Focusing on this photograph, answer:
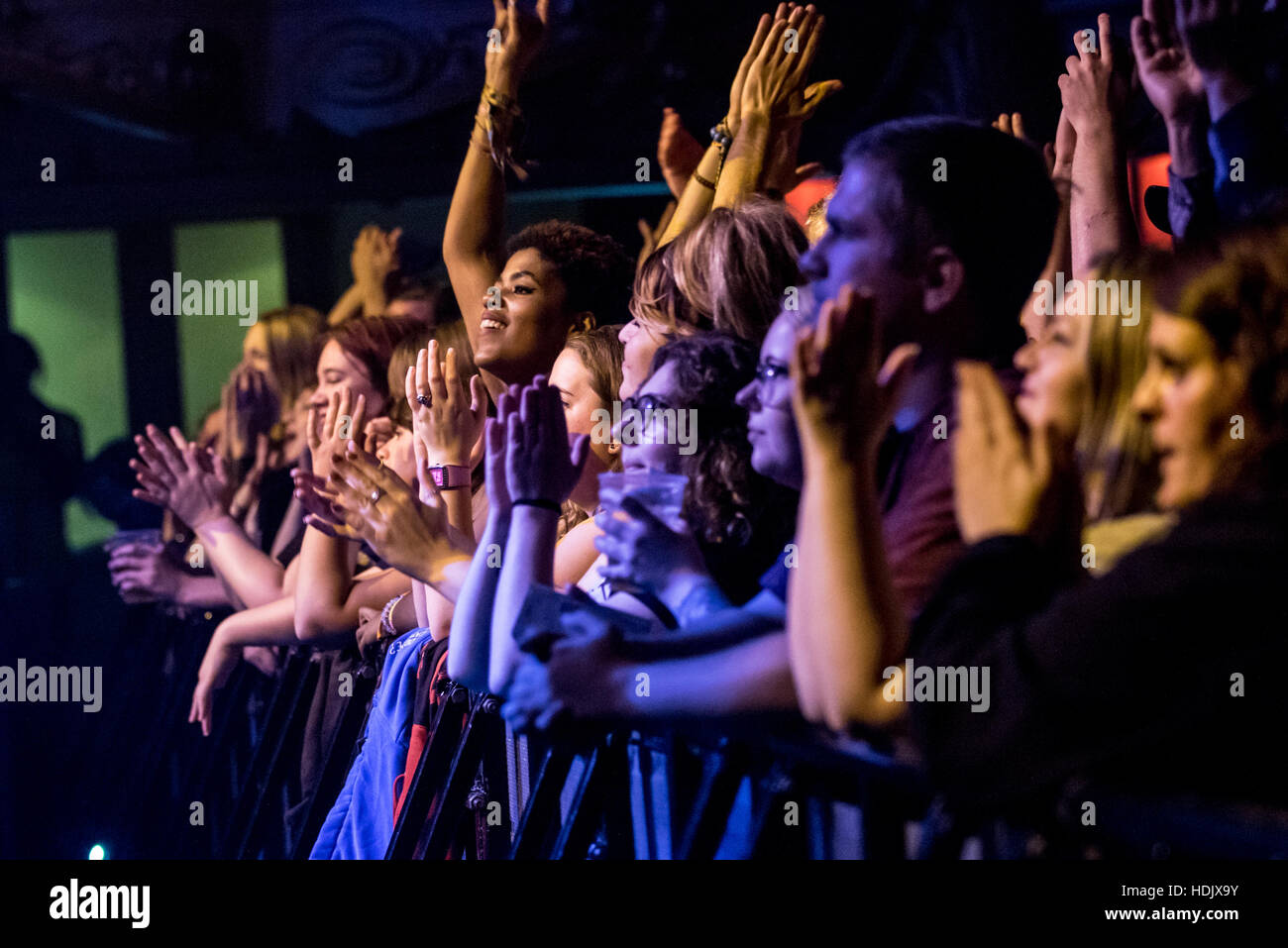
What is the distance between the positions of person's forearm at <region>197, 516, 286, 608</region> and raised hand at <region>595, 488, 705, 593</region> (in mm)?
1895

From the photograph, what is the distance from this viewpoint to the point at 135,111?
18.3 ft

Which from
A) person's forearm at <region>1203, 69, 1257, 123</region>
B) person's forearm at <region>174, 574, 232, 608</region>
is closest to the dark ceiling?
person's forearm at <region>174, 574, 232, 608</region>

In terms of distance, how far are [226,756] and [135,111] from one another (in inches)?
126

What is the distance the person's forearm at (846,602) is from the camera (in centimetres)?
110

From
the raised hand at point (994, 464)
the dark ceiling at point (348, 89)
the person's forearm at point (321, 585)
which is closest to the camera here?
the raised hand at point (994, 464)

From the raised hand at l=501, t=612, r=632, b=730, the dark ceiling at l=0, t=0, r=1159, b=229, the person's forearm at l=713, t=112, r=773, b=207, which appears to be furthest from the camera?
the dark ceiling at l=0, t=0, r=1159, b=229

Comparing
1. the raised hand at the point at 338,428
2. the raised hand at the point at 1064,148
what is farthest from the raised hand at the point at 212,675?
the raised hand at the point at 1064,148

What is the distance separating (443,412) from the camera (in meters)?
2.19

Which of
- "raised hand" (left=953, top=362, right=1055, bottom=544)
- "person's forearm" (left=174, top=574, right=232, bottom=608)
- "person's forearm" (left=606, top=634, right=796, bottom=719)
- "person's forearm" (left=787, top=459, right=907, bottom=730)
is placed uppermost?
"person's forearm" (left=174, top=574, right=232, bottom=608)

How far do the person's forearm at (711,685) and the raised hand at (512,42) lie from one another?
5.21 feet

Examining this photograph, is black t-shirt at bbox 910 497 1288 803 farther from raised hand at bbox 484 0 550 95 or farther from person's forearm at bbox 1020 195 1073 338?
raised hand at bbox 484 0 550 95

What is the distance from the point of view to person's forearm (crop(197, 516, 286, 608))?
3.25 metres

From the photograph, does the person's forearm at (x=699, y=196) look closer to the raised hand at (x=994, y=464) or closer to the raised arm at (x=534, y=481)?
the raised arm at (x=534, y=481)
